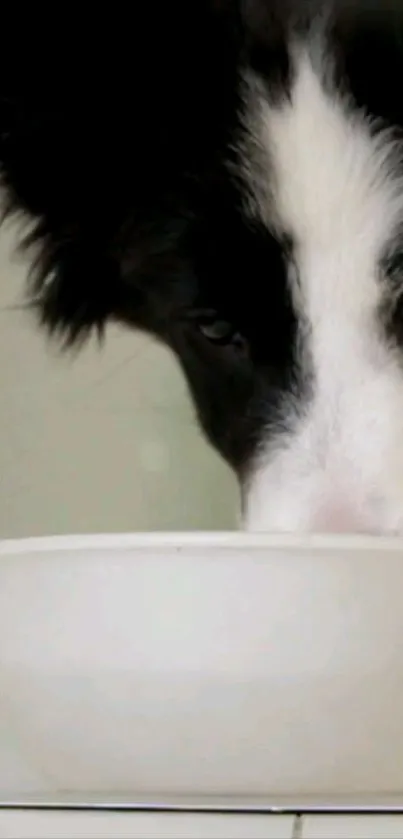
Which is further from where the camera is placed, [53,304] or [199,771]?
[53,304]

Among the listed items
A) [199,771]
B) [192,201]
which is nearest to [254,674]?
[199,771]

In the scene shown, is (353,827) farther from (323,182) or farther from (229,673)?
(323,182)

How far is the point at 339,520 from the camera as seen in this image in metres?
0.66

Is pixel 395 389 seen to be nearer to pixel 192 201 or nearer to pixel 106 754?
pixel 192 201

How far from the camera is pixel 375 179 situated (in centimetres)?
79

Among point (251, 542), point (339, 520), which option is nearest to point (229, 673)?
point (251, 542)

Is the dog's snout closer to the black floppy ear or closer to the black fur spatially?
A: the black fur

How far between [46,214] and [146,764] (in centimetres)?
49

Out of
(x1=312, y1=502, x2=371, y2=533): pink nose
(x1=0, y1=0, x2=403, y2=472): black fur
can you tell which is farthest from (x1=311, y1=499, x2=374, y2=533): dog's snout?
(x1=0, y1=0, x2=403, y2=472): black fur

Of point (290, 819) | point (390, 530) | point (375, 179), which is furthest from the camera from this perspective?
point (375, 179)

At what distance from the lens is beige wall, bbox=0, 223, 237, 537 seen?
2.68ft

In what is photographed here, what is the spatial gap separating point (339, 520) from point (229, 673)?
0.21 m

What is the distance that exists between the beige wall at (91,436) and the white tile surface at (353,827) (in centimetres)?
37

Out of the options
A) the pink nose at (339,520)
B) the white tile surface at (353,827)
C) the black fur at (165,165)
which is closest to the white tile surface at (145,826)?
the white tile surface at (353,827)
